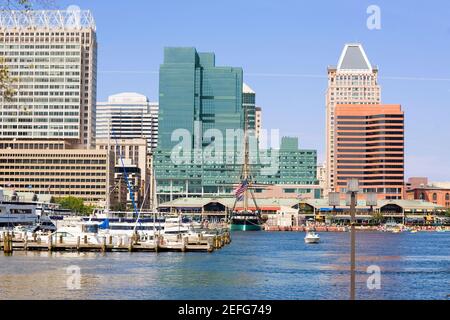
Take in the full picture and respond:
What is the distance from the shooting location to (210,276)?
59.1m

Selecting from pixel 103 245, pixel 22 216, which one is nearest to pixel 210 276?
pixel 103 245

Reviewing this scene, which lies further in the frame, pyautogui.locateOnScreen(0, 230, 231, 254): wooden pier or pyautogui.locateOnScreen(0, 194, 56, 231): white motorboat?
pyautogui.locateOnScreen(0, 194, 56, 231): white motorboat

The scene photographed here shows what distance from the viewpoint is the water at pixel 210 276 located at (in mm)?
47938

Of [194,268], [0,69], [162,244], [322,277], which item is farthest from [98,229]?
[0,69]

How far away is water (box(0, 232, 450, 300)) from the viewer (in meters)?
47.9

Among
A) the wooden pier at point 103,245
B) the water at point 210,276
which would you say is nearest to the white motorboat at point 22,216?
the wooden pier at point 103,245

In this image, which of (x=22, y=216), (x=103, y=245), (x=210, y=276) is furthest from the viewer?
(x=22, y=216)

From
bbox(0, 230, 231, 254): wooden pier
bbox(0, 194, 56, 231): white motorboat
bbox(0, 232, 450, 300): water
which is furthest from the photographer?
bbox(0, 194, 56, 231): white motorboat

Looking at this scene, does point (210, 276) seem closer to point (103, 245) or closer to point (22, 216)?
point (103, 245)

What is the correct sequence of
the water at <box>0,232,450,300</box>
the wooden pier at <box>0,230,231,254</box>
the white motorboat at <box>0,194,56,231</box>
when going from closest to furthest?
1. the water at <box>0,232,450,300</box>
2. the wooden pier at <box>0,230,231,254</box>
3. the white motorboat at <box>0,194,56,231</box>

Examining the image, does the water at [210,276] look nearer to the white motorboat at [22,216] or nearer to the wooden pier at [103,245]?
the wooden pier at [103,245]

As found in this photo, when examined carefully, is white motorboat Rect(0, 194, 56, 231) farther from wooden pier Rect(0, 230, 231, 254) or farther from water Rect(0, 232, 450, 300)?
water Rect(0, 232, 450, 300)

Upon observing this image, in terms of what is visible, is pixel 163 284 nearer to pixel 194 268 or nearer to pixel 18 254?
pixel 194 268

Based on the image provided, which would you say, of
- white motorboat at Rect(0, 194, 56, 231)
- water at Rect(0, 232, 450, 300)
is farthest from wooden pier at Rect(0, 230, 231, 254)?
white motorboat at Rect(0, 194, 56, 231)
